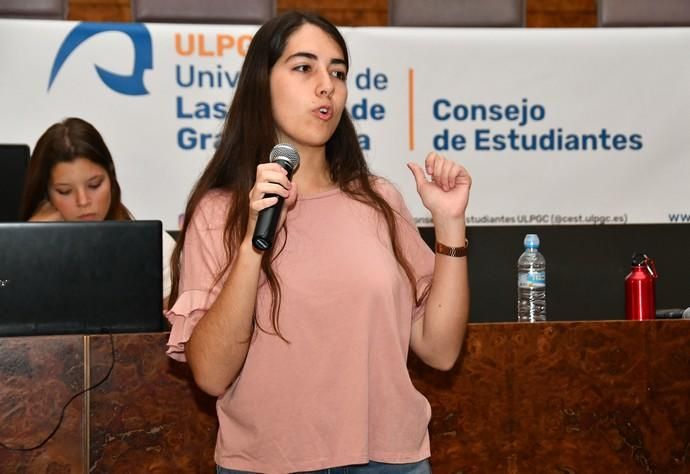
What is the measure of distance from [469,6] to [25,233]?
2768 mm

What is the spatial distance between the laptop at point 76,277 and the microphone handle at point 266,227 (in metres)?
0.66

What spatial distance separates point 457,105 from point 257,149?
8.13ft

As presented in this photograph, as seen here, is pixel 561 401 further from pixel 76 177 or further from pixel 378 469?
pixel 76 177

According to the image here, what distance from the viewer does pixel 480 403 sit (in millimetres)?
2061

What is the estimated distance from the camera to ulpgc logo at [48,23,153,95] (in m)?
3.83

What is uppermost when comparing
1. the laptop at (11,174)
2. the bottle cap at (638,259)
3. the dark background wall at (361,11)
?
the dark background wall at (361,11)

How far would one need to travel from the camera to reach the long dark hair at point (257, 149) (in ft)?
5.33

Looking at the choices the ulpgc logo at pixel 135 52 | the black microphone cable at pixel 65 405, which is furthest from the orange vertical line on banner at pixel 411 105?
the black microphone cable at pixel 65 405

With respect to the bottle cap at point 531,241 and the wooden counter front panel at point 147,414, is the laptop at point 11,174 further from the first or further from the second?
the bottle cap at point 531,241

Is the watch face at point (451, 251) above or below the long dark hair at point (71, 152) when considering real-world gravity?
below

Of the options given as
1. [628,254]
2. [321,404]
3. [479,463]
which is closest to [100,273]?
[321,404]

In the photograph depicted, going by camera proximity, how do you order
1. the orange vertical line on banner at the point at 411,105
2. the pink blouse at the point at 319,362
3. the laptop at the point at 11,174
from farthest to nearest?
the orange vertical line on banner at the point at 411,105, the laptop at the point at 11,174, the pink blouse at the point at 319,362

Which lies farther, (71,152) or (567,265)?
(71,152)

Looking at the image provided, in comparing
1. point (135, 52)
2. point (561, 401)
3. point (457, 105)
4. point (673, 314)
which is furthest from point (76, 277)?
point (457, 105)
